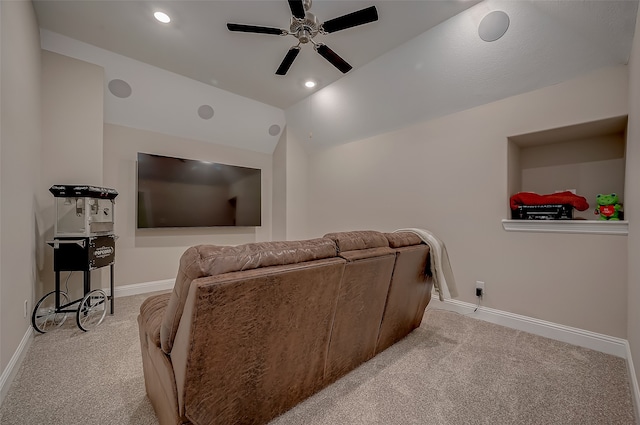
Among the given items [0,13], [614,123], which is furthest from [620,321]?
[0,13]

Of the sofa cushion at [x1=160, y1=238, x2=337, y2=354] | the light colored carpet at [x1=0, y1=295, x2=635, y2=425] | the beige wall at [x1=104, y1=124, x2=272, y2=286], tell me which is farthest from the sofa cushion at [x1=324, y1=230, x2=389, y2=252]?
the beige wall at [x1=104, y1=124, x2=272, y2=286]

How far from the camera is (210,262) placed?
1031 millimetres

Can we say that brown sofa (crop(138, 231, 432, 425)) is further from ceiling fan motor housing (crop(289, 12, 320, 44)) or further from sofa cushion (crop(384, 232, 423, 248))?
ceiling fan motor housing (crop(289, 12, 320, 44))

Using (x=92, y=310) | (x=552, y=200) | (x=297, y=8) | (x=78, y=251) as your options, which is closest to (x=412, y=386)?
(x=552, y=200)

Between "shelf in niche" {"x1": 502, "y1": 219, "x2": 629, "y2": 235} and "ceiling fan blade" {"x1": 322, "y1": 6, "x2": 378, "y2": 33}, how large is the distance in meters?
2.32

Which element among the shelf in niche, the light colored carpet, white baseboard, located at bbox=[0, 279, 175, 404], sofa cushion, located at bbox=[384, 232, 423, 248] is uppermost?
the shelf in niche

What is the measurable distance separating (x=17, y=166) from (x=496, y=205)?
4222 mm

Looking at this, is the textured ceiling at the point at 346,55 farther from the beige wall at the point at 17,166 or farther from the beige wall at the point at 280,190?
the beige wall at the point at 280,190

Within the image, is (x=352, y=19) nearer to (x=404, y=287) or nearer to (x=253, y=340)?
(x=404, y=287)

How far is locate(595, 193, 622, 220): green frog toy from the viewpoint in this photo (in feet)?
7.46

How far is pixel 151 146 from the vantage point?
403 centimetres

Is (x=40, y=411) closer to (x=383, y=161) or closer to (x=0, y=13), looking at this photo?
(x=0, y=13)

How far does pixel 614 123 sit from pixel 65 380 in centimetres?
472

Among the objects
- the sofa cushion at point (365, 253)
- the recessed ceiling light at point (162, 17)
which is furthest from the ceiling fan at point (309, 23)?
the sofa cushion at point (365, 253)
